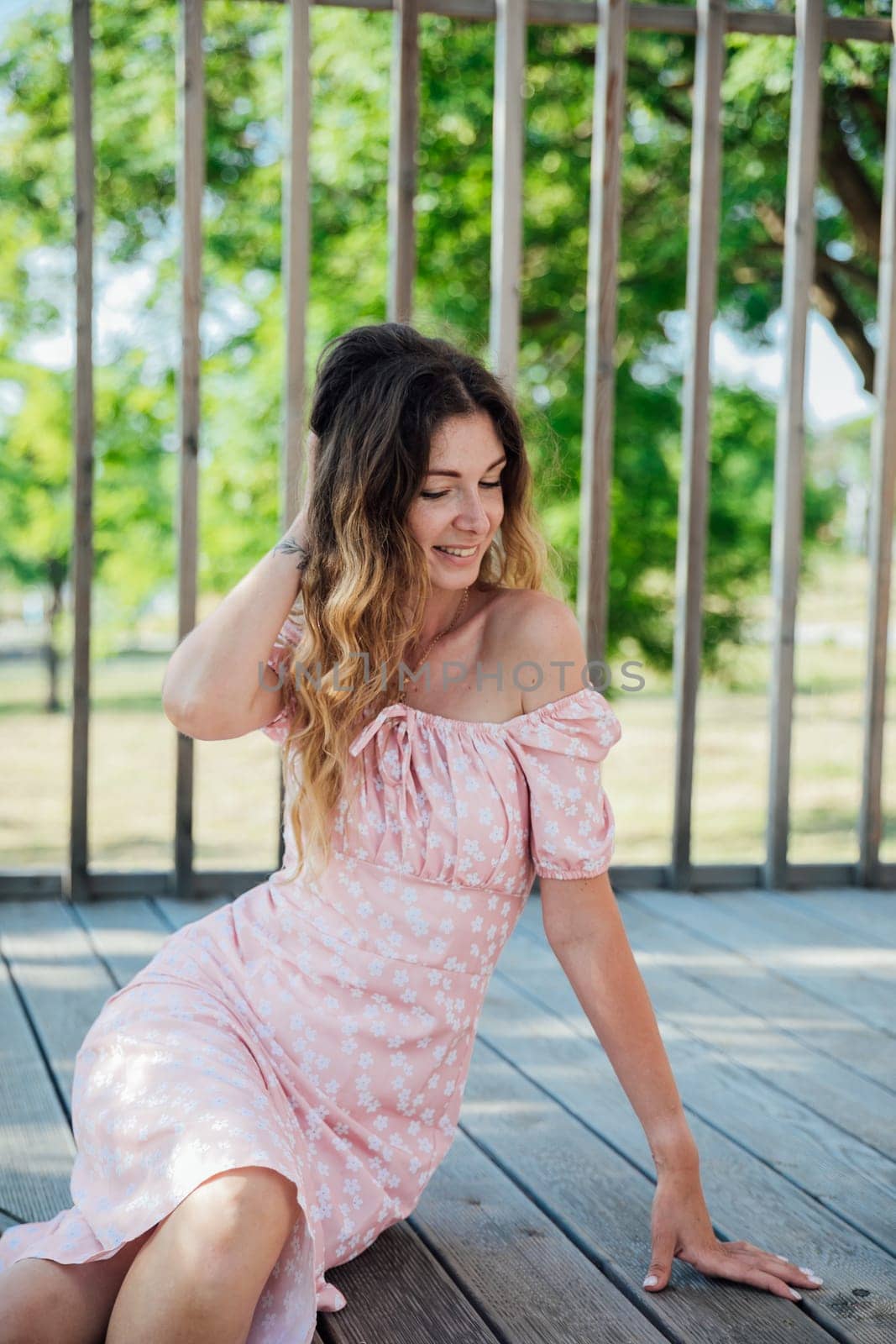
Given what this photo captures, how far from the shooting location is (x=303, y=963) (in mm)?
1675

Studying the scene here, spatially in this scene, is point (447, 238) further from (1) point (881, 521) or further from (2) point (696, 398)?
(1) point (881, 521)

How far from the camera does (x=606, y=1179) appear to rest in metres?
1.98

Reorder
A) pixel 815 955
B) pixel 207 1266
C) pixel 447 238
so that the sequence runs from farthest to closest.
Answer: pixel 447 238, pixel 815 955, pixel 207 1266

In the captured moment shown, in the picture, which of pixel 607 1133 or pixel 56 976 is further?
pixel 56 976

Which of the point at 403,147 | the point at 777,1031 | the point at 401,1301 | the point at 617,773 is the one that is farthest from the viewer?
the point at 617,773

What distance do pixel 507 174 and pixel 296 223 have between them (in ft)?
1.59

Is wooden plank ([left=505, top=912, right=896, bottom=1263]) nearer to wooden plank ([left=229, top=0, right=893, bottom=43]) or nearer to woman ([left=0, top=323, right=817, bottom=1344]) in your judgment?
woman ([left=0, top=323, right=817, bottom=1344])

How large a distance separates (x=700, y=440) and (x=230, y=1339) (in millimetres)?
2480

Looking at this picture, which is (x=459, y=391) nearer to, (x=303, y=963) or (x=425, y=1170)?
(x=303, y=963)

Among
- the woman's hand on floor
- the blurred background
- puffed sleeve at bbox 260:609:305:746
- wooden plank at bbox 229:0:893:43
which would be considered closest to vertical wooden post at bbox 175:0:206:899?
wooden plank at bbox 229:0:893:43

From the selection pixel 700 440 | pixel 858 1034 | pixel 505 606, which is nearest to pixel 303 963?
pixel 505 606

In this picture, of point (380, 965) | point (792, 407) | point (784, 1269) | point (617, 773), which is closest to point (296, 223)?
point (792, 407)

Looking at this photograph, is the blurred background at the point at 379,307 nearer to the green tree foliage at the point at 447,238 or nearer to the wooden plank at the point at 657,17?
the green tree foliage at the point at 447,238

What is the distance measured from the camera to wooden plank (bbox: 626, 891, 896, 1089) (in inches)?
97.7
